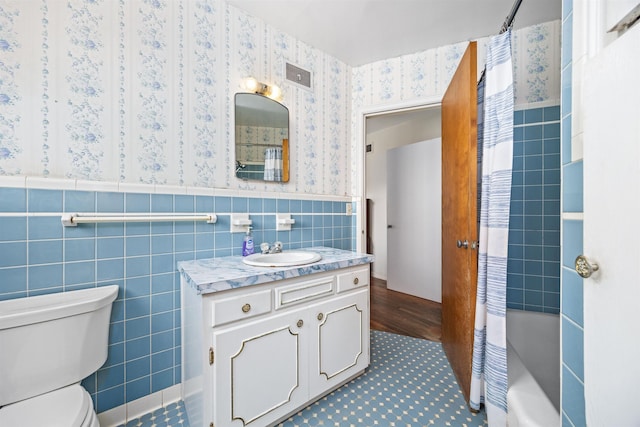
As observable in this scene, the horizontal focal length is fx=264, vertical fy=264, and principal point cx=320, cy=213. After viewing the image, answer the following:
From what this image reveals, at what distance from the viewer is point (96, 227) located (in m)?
1.25

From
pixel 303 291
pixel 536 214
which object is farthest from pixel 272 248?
pixel 536 214

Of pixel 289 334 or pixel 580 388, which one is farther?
pixel 289 334

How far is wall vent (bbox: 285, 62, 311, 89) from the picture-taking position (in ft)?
6.43

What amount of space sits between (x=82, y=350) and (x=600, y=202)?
1.72 m

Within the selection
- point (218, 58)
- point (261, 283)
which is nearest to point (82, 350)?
point (261, 283)

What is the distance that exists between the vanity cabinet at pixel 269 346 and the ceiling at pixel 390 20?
1.67m

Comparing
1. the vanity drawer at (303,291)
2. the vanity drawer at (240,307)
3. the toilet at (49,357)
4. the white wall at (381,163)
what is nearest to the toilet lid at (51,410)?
the toilet at (49,357)

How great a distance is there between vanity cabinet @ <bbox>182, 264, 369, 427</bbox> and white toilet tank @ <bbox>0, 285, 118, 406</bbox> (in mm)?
369

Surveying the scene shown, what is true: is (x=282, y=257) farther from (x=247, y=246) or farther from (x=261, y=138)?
(x=261, y=138)

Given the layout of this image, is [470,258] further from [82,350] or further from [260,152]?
[82,350]

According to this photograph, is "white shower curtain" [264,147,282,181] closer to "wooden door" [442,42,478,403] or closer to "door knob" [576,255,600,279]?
"wooden door" [442,42,478,403]

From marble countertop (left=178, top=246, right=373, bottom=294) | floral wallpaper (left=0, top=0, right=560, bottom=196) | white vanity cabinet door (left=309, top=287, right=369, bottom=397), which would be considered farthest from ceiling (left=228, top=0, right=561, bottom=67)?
white vanity cabinet door (left=309, top=287, right=369, bottom=397)

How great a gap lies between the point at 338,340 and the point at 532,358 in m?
1.25

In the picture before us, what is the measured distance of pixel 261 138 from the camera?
180 centimetres
